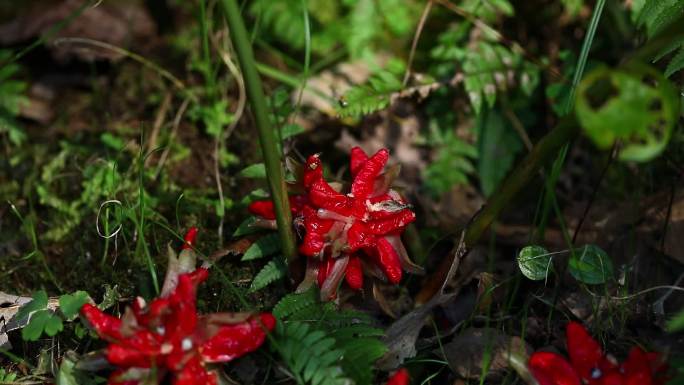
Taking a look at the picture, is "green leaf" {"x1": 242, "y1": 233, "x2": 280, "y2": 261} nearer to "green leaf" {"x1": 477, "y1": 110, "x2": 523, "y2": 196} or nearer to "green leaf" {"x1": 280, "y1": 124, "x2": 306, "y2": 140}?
"green leaf" {"x1": 280, "y1": 124, "x2": 306, "y2": 140}

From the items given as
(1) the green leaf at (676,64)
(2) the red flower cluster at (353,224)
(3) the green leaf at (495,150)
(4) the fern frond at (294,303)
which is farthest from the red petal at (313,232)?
(3) the green leaf at (495,150)

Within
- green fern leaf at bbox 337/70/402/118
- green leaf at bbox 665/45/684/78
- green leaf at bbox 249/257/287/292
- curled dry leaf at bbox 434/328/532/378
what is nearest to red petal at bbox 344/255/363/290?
green leaf at bbox 249/257/287/292

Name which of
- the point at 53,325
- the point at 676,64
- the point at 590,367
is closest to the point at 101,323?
the point at 53,325

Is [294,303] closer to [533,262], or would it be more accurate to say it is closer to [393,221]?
[393,221]

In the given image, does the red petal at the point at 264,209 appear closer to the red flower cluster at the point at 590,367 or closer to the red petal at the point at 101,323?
the red petal at the point at 101,323

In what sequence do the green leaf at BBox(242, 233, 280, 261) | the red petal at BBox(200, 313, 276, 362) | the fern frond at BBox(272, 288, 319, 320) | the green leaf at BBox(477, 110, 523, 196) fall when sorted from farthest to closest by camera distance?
the green leaf at BBox(477, 110, 523, 196)
the green leaf at BBox(242, 233, 280, 261)
the fern frond at BBox(272, 288, 319, 320)
the red petal at BBox(200, 313, 276, 362)

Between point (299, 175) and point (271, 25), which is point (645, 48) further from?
point (271, 25)
